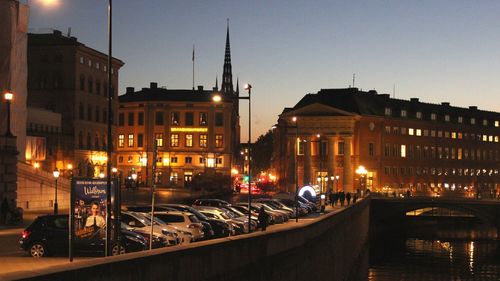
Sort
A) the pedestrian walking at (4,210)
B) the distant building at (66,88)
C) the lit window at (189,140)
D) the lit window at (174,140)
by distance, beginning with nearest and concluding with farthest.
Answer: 1. the pedestrian walking at (4,210)
2. the distant building at (66,88)
3. the lit window at (189,140)
4. the lit window at (174,140)

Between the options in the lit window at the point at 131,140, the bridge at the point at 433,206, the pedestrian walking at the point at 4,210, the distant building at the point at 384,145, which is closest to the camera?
the pedestrian walking at the point at 4,210

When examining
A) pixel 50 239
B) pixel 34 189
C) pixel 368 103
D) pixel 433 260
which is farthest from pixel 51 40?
pixel 50 239

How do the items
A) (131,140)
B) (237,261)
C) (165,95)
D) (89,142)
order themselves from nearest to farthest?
1. (237,261)
2. (89,142)
3. (131,140)
4. (165,95)

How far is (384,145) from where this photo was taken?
16188cm

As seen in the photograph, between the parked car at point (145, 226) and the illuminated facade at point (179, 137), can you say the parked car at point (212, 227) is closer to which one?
the parked car at point (145, 226)

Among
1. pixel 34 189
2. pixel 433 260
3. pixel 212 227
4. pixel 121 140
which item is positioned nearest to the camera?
pixel 212 227

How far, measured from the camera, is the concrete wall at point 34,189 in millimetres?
60875

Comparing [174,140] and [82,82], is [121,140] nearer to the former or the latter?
[174,140]

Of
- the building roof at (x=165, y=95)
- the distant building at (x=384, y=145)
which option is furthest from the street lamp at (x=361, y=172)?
the building roof at (x=165, y=95)

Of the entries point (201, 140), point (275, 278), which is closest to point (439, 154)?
point (201, 140)

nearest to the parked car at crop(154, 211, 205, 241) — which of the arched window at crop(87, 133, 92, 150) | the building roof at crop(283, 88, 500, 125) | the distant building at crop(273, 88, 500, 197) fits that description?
the arched window at crop(87, 133, 92, 150)

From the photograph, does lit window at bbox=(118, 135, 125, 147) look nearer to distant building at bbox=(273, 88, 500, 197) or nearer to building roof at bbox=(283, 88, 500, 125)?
distant building at bbox=(273, 88, 500, 197)

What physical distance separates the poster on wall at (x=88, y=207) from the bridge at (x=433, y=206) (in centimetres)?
9183

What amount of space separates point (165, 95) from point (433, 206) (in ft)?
177
